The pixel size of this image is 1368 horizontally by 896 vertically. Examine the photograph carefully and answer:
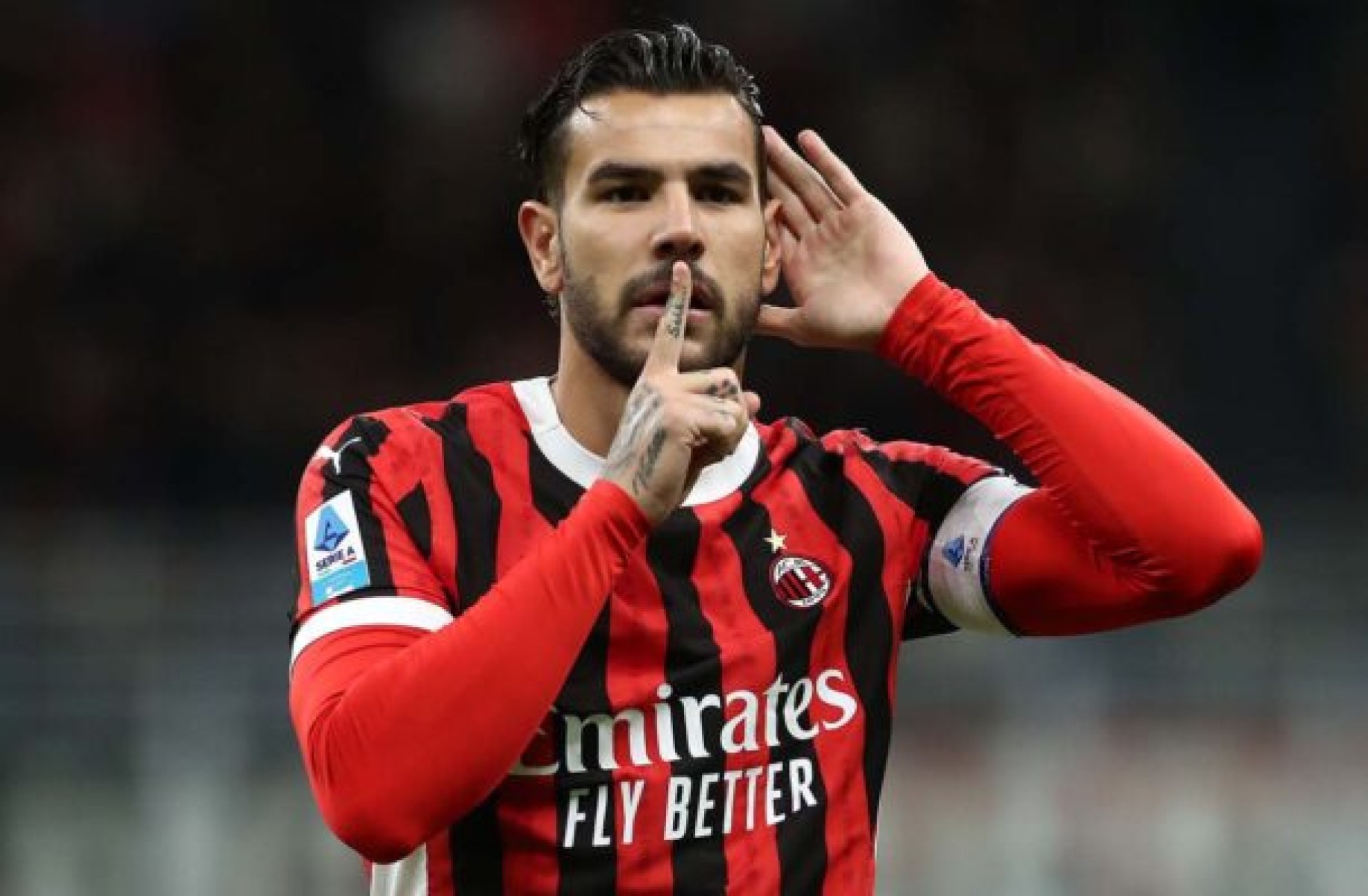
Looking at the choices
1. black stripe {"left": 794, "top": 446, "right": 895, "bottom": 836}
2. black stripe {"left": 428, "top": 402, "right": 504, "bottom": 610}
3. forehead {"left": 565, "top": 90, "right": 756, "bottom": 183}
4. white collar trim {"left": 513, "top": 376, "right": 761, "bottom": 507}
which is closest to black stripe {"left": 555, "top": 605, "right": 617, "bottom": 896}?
black stripe {"left": 428, "top": 402, "right": 504, "bottom": 610}

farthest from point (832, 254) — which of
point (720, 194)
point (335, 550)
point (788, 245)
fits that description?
point (335, 550)

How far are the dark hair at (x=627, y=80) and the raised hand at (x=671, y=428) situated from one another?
0.41 meters

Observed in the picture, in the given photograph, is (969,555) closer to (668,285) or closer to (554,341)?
(668,285)

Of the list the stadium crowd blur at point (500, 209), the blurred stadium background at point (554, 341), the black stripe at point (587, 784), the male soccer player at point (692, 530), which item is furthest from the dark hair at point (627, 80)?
the stadium crowd blur at point (500, 209)

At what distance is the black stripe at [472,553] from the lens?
9.16 ft

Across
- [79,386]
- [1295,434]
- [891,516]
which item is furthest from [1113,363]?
[891,516]

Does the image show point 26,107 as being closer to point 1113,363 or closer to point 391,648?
point 1113,363

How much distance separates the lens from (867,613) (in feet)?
10.1

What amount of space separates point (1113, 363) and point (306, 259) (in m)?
3.02

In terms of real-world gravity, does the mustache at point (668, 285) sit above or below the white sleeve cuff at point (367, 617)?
above

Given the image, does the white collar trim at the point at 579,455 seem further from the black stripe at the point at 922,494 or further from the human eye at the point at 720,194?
the human eye at the point at 720,194

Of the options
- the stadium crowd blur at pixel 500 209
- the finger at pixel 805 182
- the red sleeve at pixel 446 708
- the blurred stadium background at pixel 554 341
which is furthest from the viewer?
the stadium crowd blur at pixel 500 209

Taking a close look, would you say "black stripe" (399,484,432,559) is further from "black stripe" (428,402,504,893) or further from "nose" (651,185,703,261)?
"nose" (651,185,703,261)

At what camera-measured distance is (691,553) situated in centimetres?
299
